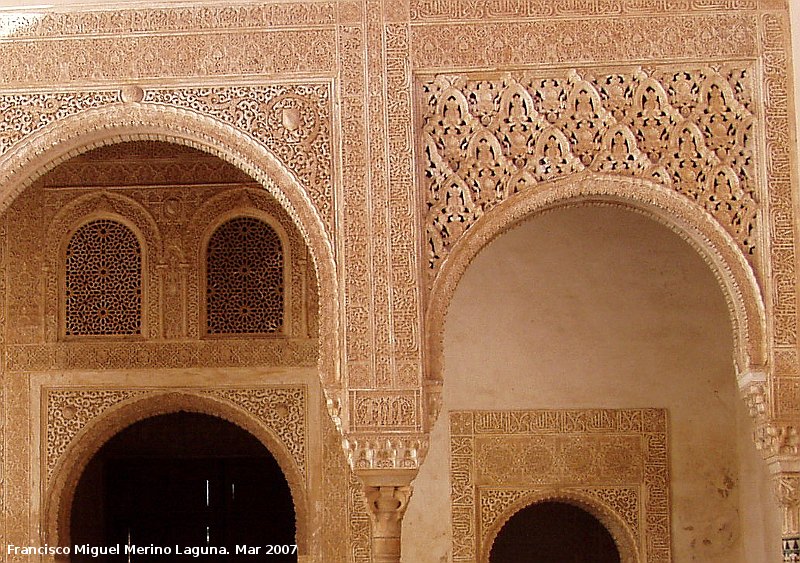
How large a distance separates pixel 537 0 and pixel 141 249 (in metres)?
3.11

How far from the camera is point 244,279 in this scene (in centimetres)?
846

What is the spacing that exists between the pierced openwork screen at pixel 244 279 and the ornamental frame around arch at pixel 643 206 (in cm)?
221

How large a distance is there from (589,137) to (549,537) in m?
4.34

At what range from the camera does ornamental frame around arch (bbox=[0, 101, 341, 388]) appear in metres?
6.43

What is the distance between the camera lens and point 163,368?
27.3 ft

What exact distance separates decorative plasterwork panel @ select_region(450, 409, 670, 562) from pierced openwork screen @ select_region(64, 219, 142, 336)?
2.05m

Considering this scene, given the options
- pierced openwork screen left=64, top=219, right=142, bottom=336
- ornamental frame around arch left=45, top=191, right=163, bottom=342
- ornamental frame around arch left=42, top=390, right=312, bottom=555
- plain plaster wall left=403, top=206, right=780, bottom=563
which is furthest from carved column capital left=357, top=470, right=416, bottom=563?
pierced openwork screen left=64, top=219, right=142, bottom=336

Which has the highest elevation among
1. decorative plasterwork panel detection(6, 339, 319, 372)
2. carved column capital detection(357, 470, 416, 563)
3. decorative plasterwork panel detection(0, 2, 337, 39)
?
decorative plasterwork panel detection(0, 2, 337, 39)

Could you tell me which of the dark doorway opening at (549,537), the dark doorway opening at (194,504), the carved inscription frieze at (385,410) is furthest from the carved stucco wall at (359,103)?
the dark doorway opening at (194,504)

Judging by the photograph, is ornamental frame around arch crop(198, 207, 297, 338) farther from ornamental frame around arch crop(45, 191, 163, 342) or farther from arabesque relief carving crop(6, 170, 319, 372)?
ornamental frame around arch crop(45, 191, 163, 342)

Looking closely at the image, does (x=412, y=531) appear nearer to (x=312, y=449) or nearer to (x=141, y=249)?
(x=312, y=449)

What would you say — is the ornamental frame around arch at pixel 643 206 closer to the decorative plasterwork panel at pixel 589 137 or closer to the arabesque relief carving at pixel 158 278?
the decorative plasterwork panel at pixel 589 137

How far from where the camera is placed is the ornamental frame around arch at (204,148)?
6.43 meters

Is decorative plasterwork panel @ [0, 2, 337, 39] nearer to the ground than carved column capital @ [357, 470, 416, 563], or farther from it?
farther from it
